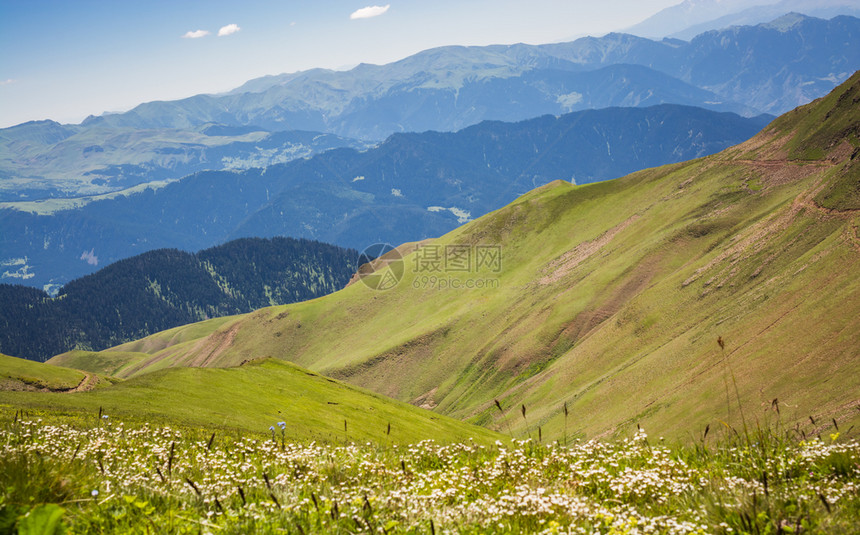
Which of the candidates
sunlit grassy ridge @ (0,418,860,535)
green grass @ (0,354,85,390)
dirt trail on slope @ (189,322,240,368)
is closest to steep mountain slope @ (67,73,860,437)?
dirt trail on slope @ (189,322,240,368)

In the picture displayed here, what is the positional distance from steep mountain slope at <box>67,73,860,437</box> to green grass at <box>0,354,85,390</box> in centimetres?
5243

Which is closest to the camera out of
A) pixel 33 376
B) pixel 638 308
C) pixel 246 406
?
pixel 246 406

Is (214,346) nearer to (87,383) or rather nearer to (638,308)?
(87,383)

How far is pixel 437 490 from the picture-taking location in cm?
970

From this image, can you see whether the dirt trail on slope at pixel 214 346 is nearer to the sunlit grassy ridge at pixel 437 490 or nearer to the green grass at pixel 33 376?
the green grass at pixel 33 376

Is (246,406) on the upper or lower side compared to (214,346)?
upper

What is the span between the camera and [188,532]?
288 inches

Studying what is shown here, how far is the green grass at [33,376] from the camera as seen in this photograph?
52.8 metres

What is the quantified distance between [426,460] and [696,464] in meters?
6.38

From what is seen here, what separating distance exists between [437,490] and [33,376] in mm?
63795

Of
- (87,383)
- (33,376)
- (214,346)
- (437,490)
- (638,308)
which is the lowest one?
(214,346)

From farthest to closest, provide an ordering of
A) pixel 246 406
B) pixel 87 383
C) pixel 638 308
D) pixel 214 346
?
pixel 214 346, pixel 638 308, pixel 87 383, pixel 246 406

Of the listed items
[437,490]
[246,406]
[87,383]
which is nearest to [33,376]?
[87,383]

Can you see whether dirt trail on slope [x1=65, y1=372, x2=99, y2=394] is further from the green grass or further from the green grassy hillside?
the green grassy hillside
